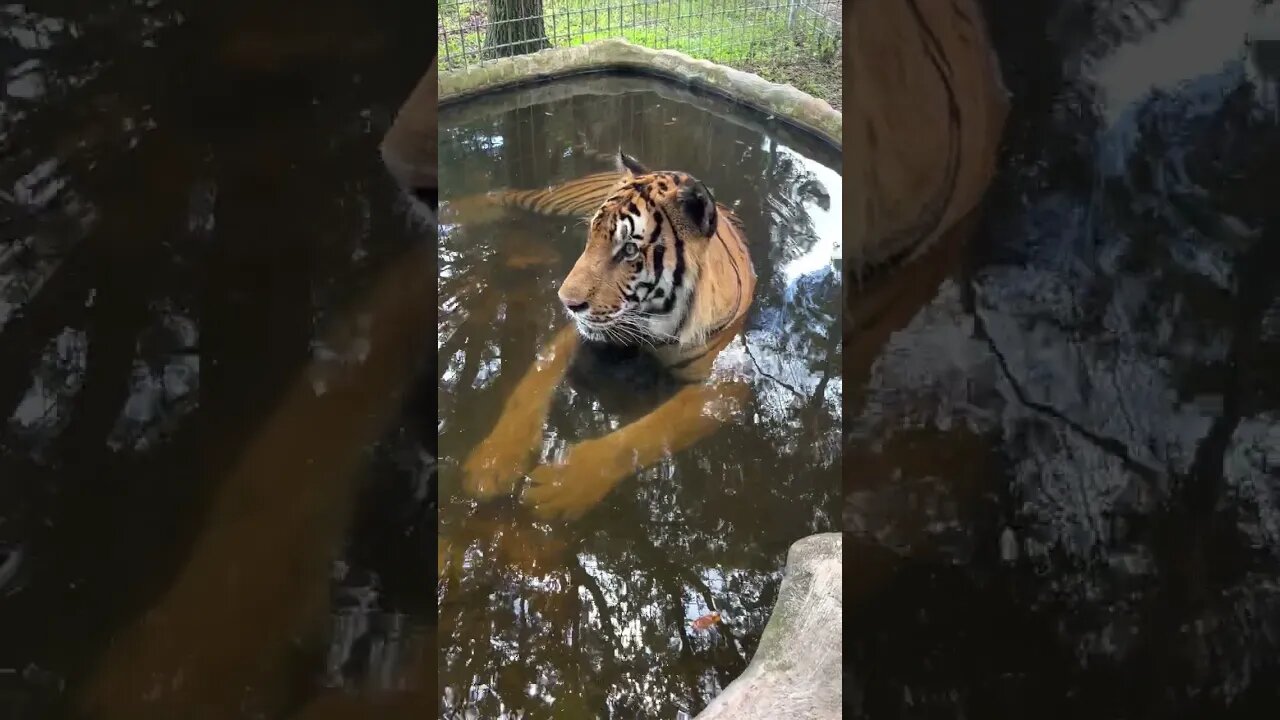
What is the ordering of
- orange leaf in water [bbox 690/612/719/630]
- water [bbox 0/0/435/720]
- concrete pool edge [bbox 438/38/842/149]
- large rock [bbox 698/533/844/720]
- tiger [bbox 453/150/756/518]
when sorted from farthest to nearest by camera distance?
1. concrete pool edge [bbox 438/38/842/149]
2. tiger [bbox 453/150/756/518]
3. orange leaf in water [bbox 690/612/719/630]
4. large rock [bbox 698/533/844/720]
5. water [bbox 0/0/435/720]

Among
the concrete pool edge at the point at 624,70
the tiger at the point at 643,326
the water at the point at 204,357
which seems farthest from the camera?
the concrete pool edge at the point at 624,70

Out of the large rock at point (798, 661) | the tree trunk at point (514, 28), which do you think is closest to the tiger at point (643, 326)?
the large rock at point (798, 661)

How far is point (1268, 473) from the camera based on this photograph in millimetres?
310

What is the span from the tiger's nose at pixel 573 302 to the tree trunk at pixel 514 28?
11.4ft

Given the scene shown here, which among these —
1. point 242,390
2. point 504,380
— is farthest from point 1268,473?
point 504,380

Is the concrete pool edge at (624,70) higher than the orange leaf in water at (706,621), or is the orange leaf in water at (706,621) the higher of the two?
the concrete pool edge at (624,70)

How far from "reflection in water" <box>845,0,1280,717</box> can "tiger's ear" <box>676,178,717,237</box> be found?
2265mm

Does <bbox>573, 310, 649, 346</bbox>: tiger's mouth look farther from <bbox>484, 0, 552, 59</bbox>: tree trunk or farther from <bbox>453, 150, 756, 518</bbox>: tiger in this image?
<bbox>484, 0, 552, 59</bbox>: tree trunk

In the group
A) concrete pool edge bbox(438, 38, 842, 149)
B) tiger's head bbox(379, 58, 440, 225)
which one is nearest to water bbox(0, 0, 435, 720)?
tiger's head bbox(379, 58, 440, 225)

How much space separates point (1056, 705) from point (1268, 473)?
11 cm

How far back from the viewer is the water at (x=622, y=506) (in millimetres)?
1672

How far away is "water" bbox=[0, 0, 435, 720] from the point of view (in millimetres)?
252

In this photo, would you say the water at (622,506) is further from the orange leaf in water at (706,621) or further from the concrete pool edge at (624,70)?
the concrete pool edge at (624,70)

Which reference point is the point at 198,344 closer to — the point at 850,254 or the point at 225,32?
the point at 225,32
